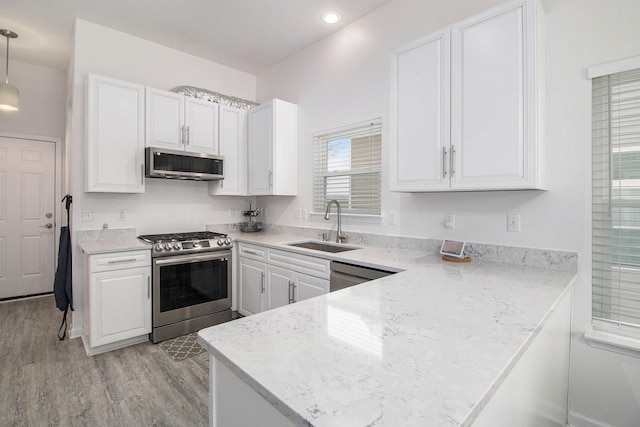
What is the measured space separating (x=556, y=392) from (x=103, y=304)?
125 inches

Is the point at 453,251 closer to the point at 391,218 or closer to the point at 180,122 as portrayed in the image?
the point at 391,218

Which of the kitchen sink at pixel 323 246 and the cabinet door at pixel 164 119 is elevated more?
the cabinet door at pixel 164 119

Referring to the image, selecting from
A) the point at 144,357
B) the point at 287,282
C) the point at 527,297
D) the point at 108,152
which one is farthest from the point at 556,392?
the point at 108,152

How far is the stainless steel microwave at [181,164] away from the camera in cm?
306

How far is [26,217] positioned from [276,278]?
12.4ft

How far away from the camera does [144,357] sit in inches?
105

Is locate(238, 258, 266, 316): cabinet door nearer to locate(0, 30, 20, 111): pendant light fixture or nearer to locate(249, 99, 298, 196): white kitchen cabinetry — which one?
locate(249, 99, 298, 196): white kitchen cabinetry

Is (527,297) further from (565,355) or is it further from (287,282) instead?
(287,282)

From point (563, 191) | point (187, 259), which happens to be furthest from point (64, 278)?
point (563, 191)

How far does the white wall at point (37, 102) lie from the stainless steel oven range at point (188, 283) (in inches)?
98.1

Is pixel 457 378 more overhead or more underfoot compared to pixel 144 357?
more overhead

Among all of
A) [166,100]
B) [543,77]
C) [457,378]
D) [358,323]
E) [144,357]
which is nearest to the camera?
[457,378]

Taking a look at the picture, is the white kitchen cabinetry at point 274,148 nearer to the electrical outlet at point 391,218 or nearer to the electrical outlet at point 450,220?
the electrical outlet at point 391,218

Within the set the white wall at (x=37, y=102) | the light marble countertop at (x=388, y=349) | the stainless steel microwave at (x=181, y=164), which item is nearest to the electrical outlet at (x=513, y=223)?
the light marble countertop at (x=388, y=349)
